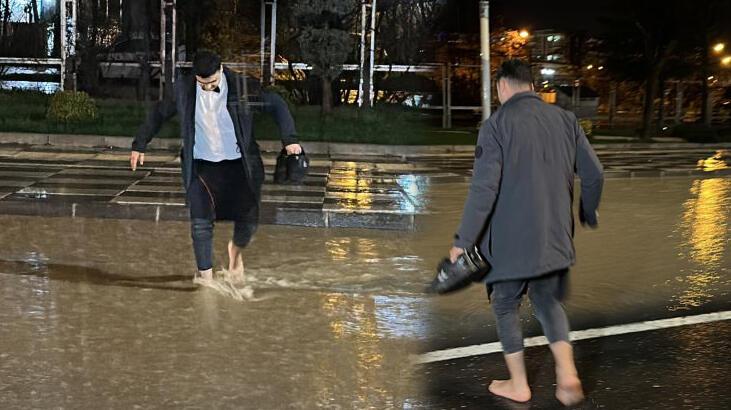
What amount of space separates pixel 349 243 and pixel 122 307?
3.00m

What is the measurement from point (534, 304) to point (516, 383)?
1.38 feet

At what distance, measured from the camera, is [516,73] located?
4.55 metres

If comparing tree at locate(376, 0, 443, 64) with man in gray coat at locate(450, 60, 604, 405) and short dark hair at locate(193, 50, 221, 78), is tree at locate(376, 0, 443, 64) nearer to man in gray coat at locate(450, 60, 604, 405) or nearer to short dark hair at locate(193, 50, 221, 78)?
short dark hair at locate(193, 50, 221, 78)

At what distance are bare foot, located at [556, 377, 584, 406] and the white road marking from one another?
36.5 inches

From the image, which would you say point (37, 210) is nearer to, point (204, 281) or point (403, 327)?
point (204, 281)

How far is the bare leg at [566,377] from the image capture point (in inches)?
183

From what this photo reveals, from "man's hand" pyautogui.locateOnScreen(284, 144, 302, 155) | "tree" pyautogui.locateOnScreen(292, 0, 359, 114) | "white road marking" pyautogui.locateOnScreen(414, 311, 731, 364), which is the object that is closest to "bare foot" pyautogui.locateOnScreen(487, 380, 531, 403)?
"white road marking" pyautogui.locateOnScreen(414, 311, 731, 364)

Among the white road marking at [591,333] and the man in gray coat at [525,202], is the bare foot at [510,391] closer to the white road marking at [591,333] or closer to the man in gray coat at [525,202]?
the man in gray coat at [525,202]

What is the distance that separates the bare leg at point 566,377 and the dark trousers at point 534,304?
54 millimetres

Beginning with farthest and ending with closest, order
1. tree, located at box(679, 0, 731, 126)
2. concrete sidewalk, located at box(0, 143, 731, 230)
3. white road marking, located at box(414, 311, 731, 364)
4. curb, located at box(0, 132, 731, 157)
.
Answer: tree, located at box(679, 0, 731, 126) → curb, located at box(0, 132, 731, 157) → concrete sidewalk, located at box(0, 143, 731, 230) → white road marking, located at box(414, 311, 731, 364)

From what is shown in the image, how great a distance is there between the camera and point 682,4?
24.5 meters

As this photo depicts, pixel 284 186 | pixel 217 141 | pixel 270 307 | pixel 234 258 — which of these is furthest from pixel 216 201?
pixel 284 186

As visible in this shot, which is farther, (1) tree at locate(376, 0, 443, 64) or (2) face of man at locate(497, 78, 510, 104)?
(1) tree at locate(376, 0, 443, 64)

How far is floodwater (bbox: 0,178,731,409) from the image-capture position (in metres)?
4.91
